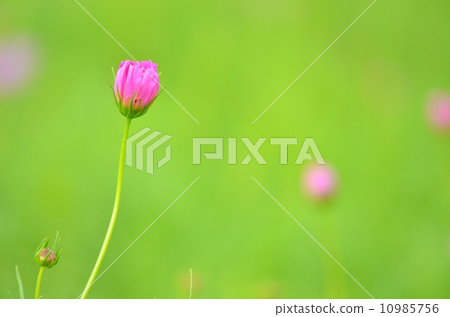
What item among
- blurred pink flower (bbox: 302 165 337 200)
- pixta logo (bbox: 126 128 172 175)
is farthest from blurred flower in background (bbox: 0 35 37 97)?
blurred pink flower (bbox: 302 165 337 200)

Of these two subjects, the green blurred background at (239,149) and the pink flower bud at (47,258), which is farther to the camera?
the green blurred background at (239,149)

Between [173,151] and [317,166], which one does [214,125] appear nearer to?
[173,151]

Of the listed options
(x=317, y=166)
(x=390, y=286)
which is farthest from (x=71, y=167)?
(x=390, y=286)

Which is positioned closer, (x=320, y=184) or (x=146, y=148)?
(x=320, y=184)

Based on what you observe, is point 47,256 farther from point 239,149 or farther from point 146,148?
point 239,149

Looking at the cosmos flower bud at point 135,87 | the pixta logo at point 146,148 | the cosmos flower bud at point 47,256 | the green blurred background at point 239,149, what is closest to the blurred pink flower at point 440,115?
the green blurred background at point 239,149

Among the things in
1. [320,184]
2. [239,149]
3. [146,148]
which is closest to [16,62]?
[146,148]

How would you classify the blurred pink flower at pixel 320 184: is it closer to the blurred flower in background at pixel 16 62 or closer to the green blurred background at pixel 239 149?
the green blurred background at pixel 239 149
